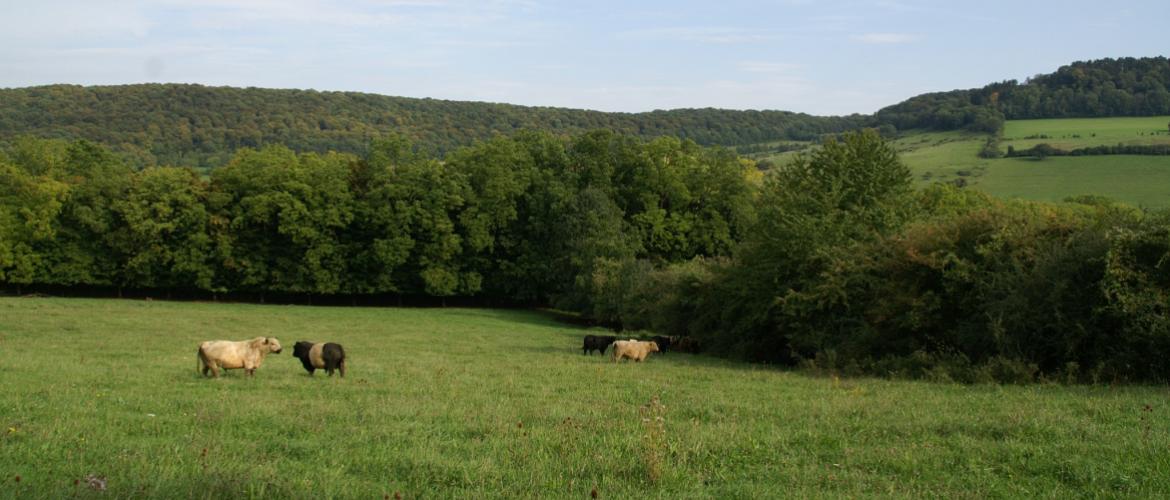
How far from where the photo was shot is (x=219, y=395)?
15406 mm

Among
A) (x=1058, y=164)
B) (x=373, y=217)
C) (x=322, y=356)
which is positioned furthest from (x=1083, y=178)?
(x=322, y=356)

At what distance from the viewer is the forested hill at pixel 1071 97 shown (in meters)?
124

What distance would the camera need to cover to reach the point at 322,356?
20734 millimetres

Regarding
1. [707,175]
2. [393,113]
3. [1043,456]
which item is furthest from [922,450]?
[393,113]

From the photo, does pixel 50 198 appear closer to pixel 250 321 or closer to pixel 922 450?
pixel 250 321

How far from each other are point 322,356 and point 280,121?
122965 mm

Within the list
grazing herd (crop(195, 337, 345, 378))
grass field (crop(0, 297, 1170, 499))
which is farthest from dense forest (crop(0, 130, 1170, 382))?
grass field (crop(0, 297, 1170, 499))

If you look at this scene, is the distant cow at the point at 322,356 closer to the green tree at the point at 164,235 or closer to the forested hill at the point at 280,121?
the green tree at the point at 164,235

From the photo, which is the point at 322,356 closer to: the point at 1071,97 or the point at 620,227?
the point at 620,227

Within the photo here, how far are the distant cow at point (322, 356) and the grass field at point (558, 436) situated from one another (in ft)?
2.22

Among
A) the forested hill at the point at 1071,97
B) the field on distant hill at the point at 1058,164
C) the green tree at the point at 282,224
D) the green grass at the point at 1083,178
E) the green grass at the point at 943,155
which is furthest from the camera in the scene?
the forested hill at the point at 1071,97

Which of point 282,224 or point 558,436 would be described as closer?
point 558,436

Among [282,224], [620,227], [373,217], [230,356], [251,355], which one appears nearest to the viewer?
[230,356]

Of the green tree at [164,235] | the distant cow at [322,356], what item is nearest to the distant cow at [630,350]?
the distant cow at [322,356]
